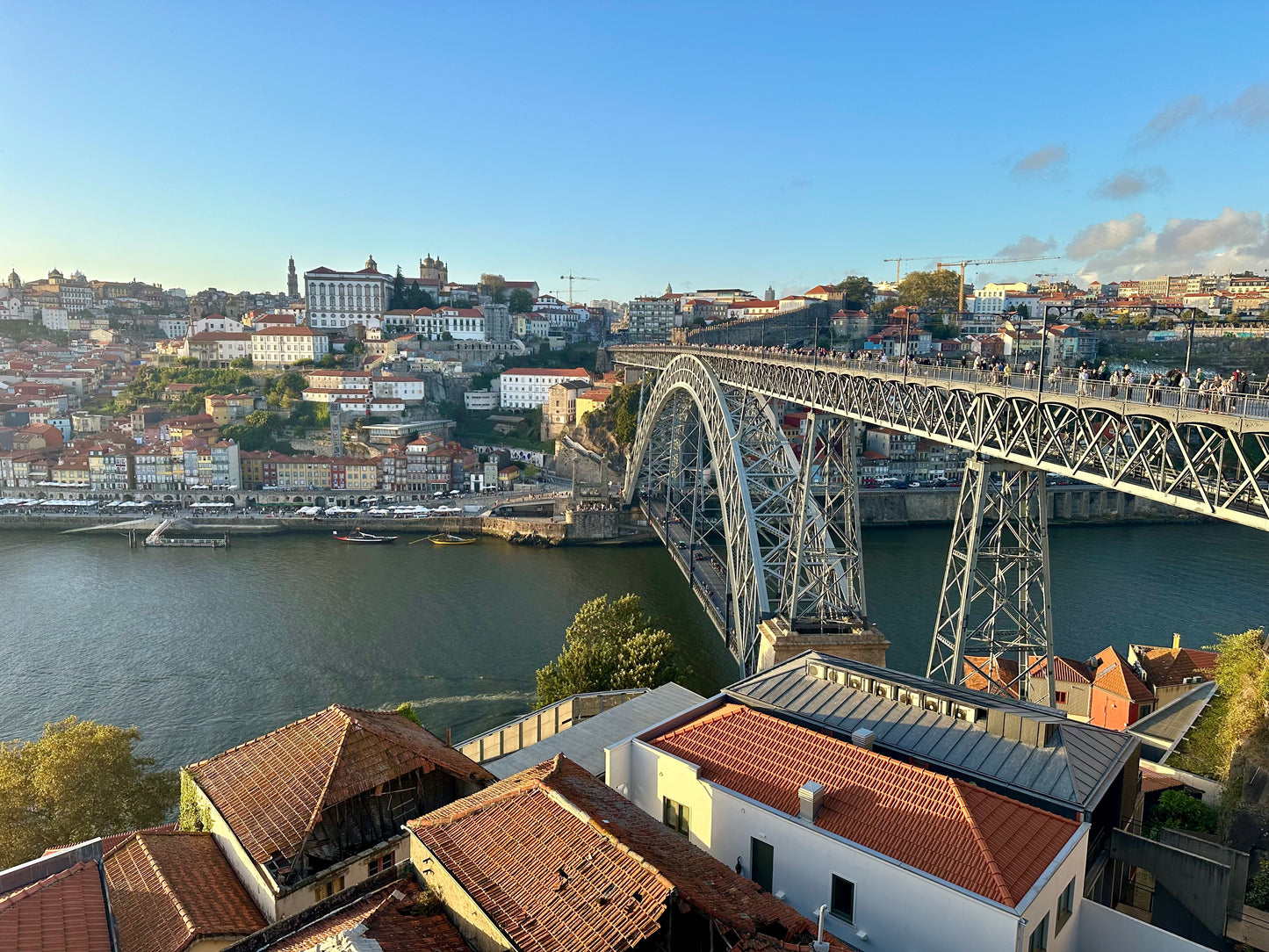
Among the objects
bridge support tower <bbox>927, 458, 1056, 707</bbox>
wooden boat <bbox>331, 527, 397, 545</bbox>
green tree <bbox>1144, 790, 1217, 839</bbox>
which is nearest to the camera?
green tree <bbox>1144, 790, 1217, 839</bbox>

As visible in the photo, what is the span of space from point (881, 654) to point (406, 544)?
72.8 ft

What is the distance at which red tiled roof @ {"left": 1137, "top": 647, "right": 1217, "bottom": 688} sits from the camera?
43.4 ft

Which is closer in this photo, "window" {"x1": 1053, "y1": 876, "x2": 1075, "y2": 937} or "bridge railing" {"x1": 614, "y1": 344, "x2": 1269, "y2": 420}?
"window" {"x1": 1053, "y1": 876, "x2": 1075, "y2": 937}

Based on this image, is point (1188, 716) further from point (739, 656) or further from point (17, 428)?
point (17, 428)

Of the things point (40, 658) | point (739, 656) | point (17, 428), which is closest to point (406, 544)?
point (40, 658)

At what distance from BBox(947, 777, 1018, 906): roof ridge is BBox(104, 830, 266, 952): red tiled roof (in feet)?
14.5

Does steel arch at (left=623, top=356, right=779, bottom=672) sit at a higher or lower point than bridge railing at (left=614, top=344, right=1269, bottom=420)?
lower

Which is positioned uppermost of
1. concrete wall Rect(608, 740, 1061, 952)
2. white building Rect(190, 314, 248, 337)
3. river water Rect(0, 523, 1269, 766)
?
white building Rect(190, 314, 248, 337)

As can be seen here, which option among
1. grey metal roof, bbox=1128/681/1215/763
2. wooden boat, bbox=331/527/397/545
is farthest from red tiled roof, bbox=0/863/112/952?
wooden boat, bbox=331/527/397/545

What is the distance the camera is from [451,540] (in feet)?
103

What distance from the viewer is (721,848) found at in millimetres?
5734

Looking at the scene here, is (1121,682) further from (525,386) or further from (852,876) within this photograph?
(525,386)

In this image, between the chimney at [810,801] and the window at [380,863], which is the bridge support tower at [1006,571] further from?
the window at [380,863]

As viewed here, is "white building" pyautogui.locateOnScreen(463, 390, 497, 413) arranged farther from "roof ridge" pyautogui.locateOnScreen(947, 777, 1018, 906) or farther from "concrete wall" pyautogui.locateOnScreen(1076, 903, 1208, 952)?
"concrete wall" pyautogui.locateOnScreen(1076, 903, 1208, 952)
